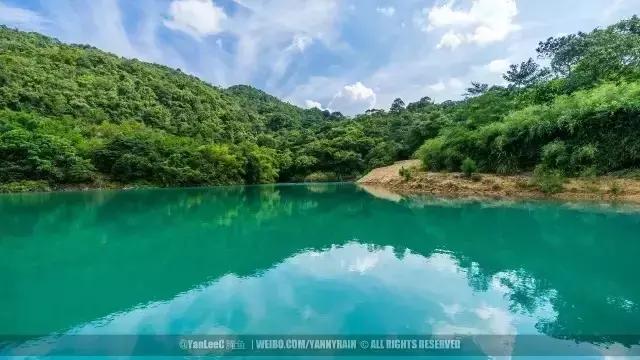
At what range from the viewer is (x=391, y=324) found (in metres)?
4.89

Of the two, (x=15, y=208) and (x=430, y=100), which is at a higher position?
(x=430, y=100)

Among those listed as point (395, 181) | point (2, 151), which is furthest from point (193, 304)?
point (2, 151)

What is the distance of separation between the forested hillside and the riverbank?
95 centimetres

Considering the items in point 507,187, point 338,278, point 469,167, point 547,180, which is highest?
point 469,167

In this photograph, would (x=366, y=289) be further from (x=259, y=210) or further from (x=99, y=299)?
(x=259, y=210)

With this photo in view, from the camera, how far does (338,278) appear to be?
7109mm

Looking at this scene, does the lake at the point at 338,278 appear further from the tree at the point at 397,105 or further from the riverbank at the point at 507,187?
the tree at the point at 397,105

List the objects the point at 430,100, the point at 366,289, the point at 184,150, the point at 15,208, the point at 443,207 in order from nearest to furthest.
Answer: the point at 366,289
the point at 443,207
the point at 15,208
the point at 184,150
the point at 430,100

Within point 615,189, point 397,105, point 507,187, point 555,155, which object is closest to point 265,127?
point 397,105

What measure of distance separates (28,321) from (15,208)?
15.8m

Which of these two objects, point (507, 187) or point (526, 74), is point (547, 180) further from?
point (526, 74)

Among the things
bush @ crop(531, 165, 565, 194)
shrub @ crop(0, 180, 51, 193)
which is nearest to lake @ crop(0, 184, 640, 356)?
bush @ crop(531, 165, 565, 194)

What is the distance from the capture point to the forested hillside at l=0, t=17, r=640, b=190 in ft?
64.0

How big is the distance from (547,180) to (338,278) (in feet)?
49.3
